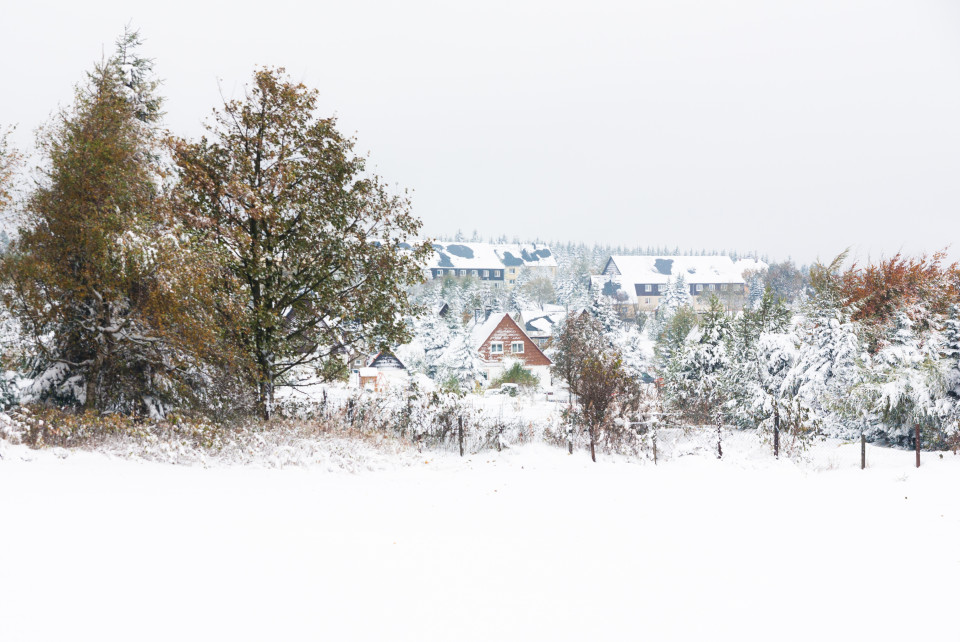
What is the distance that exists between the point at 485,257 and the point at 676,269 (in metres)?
48.8

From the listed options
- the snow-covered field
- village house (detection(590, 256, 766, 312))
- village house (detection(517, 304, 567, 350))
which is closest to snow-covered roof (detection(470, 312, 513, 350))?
village house (detection(517, 304, 567, 350))

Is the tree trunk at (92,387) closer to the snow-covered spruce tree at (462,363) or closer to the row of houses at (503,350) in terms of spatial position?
the snow-covered spruce tree at (462,363)

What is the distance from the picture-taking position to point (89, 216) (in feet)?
33.2

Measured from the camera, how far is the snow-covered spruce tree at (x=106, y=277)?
32.2 ft

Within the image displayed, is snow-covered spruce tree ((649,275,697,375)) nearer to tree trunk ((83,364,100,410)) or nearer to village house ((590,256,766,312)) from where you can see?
tree trunk ((83,364,100,410))

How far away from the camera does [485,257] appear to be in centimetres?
14888

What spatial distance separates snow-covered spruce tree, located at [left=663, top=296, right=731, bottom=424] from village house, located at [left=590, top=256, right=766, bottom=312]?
83.5 metres

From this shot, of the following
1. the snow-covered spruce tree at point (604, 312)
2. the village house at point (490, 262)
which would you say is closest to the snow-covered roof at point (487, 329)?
the snow-covered spruce tree at point (604, 312)

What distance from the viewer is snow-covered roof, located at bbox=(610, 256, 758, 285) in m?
120

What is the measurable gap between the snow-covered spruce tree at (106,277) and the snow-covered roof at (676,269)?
371 feet

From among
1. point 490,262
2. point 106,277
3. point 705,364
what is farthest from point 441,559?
point 490,262

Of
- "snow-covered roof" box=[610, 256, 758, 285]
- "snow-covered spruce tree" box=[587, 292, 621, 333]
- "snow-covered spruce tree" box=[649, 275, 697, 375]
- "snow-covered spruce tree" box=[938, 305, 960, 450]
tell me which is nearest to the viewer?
"snow-covered spruce tree" box=[938, 305, 960, 450]

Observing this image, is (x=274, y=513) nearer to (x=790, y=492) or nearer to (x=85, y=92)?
(x=790, y=492)

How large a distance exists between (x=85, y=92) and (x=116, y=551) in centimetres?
1104
